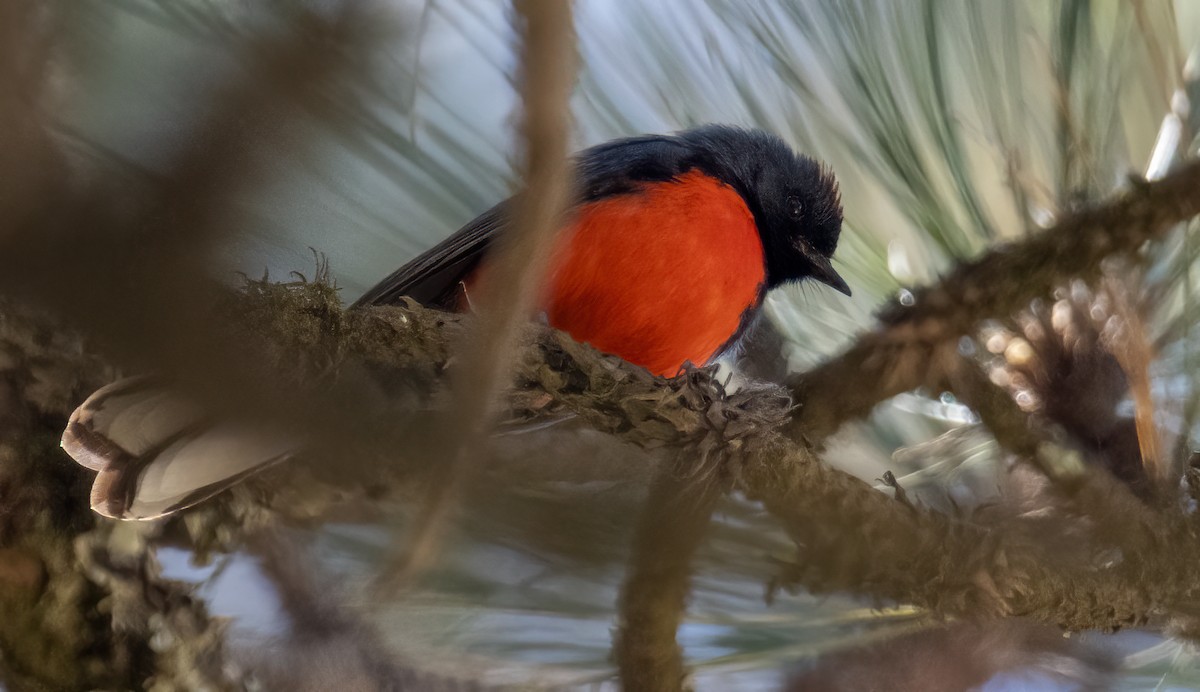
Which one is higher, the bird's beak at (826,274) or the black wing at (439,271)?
the bird's beak at (826,274)

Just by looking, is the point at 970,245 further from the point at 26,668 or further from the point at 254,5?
the point at 26,668

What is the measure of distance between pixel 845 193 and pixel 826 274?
204 mm

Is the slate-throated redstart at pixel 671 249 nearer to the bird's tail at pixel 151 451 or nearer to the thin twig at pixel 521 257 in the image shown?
the bird's tail at pixel 151 451

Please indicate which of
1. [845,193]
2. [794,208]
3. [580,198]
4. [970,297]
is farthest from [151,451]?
[794,208]

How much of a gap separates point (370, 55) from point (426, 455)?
35cm

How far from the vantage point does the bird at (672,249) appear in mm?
1774

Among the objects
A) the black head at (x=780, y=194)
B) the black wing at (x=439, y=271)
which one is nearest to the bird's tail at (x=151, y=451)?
the black wing at (x=439, y=271)

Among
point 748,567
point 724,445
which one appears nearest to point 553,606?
point 748,567

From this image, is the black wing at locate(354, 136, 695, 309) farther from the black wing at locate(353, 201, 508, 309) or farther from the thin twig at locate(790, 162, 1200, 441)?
the thin twig at locate(790, 162, 1200, 441)

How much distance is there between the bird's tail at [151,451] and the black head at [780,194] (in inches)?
44.0

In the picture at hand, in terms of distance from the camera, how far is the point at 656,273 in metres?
1.84

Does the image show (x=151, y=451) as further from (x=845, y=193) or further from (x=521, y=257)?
(x=845, y=193)

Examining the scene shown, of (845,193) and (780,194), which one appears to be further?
(780,194)

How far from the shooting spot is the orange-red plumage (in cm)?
181
